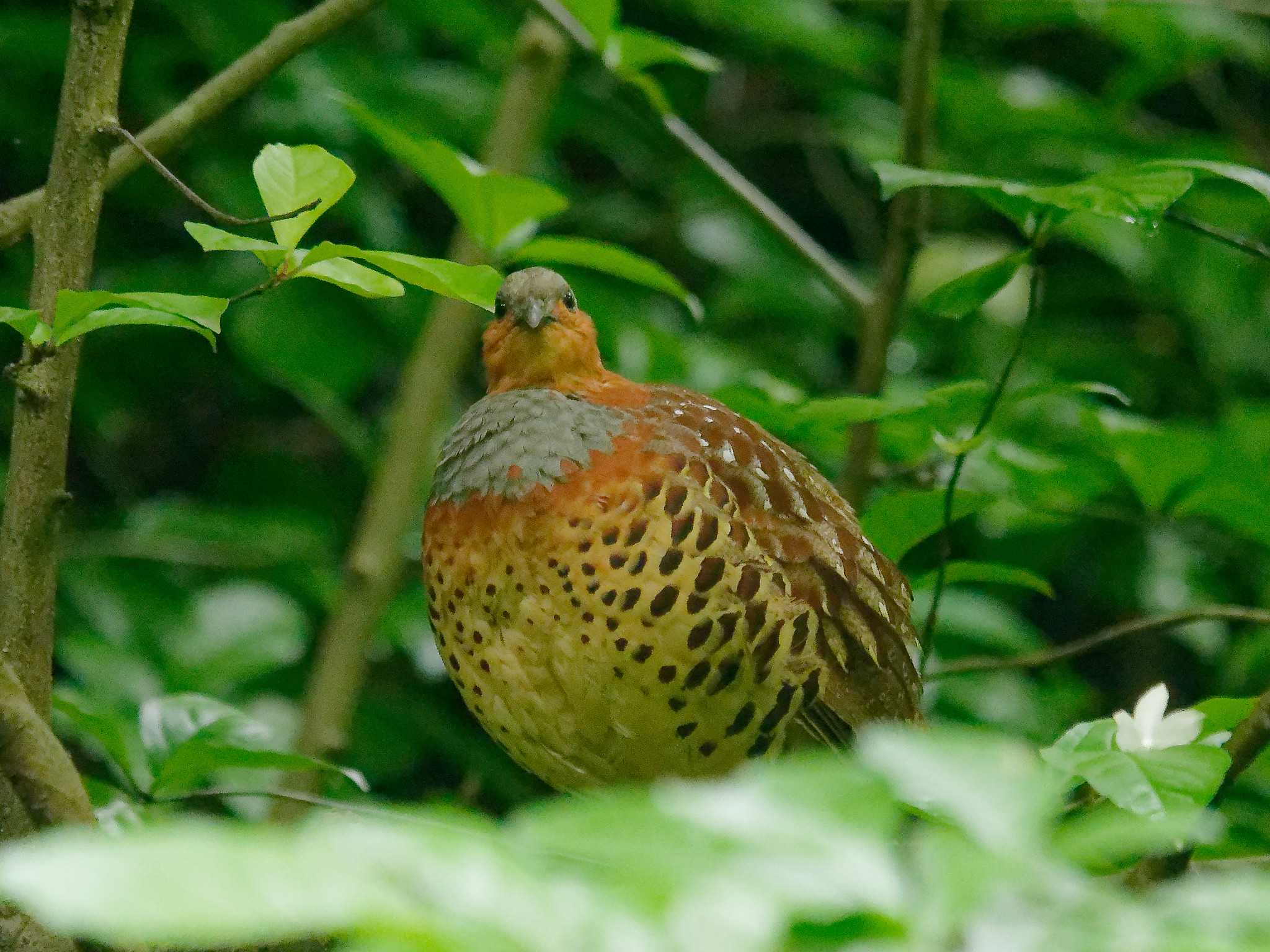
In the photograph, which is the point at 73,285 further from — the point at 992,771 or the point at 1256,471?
the point at 1256,471

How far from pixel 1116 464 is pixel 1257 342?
1.72m

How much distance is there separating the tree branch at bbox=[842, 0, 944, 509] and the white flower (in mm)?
725

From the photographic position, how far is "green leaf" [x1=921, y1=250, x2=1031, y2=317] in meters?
1.43

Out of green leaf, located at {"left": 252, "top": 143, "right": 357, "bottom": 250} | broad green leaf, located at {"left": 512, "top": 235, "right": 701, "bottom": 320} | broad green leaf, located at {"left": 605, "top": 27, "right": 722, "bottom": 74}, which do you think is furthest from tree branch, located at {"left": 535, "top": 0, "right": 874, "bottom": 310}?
green leaf, located at {"left": 252, "top": 143, "right": 357, "bottom": 250}

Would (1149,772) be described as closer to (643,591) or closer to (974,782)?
(643,591)

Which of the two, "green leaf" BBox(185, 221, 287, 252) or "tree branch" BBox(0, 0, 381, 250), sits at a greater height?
"tree branch" BBox(0, 0, 381, 250)

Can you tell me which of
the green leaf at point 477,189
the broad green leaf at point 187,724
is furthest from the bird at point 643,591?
the broad green leaf at point 187,724

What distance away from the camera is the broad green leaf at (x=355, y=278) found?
101 cm

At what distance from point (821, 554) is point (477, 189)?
22.4 inches

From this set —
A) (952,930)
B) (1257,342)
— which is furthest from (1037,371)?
(952,930)

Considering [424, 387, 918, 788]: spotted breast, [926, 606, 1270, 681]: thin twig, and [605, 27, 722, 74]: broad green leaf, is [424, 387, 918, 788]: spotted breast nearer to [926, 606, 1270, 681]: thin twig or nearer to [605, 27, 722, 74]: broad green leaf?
[926, 606, 1270, 681]: thin twig

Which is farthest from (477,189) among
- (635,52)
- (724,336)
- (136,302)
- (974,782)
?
(724,336)

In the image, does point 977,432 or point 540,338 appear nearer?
point 977,432

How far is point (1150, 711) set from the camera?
117 cm
